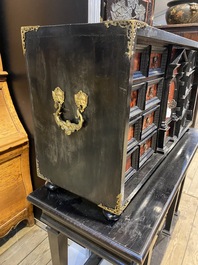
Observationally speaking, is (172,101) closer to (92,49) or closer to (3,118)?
(92,49)

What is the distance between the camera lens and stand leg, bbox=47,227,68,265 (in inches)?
31.9

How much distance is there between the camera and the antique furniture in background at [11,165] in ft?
3.91

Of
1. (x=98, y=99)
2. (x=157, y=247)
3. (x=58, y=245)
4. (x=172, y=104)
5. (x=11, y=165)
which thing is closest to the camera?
(x=98, y=99)

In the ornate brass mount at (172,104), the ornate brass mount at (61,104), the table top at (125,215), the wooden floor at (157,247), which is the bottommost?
the wooden floor at (157,247)

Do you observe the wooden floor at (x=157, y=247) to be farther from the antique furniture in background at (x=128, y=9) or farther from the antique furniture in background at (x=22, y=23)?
the antique furniture in background at (x=128, y=9)

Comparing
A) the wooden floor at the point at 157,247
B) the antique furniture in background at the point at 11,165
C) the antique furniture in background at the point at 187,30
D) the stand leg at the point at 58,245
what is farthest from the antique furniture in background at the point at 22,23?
the antique furniture in background at the point at 187,30

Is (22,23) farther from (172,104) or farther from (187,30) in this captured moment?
(187,30)

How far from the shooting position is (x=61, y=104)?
25.1 inches

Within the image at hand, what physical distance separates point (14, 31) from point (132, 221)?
1040 millimetres

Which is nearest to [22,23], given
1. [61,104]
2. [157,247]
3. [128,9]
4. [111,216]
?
[128,9]

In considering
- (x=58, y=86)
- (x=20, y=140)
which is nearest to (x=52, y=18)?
(x=58, y=86)

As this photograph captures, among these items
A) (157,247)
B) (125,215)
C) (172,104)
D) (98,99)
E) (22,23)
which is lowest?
(157,247)

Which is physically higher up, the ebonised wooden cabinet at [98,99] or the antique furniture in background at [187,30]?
the antique furniture in background at [187,30]

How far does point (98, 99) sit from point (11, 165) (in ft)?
3.07
